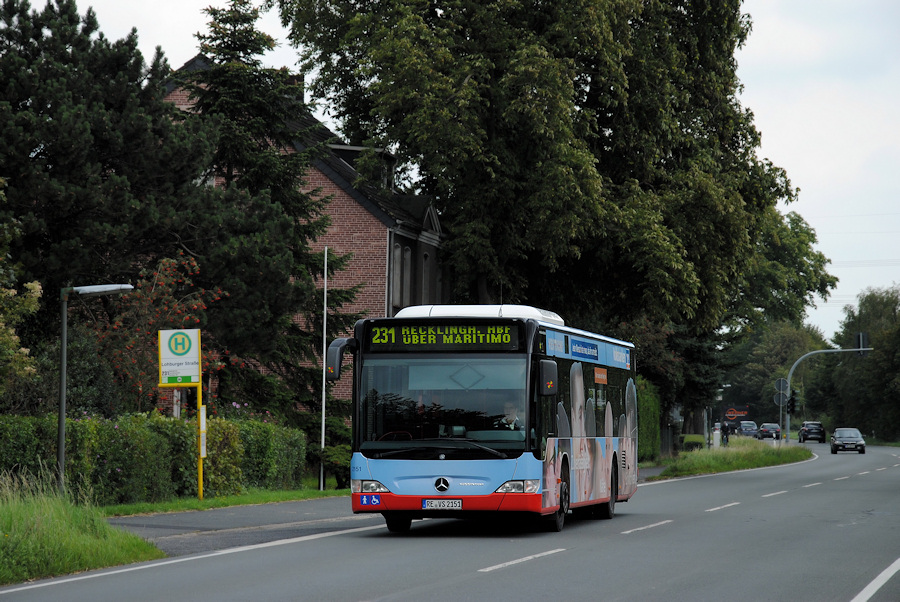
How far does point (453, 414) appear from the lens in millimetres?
16156

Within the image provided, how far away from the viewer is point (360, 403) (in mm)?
16359

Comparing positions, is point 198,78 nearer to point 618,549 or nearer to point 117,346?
point 117,346

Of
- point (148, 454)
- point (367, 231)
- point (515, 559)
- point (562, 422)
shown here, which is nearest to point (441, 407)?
point (562, 422)

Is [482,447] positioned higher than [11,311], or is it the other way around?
[11,311]

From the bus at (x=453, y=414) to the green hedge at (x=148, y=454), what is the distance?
4112 millimetres

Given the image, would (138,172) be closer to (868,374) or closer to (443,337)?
(443,337)

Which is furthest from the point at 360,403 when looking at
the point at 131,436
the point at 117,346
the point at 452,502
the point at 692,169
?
the point at 692,169

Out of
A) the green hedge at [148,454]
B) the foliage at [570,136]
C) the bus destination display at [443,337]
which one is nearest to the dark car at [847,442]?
the foliage at [570,136]

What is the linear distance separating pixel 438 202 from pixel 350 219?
166 inches

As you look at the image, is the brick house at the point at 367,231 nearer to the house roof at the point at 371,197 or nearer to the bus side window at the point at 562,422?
the house roof at the point at 371,197

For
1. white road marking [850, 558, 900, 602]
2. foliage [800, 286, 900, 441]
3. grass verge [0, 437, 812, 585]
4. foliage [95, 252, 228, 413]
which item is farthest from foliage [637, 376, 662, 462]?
foliage [800, 286, 900, 441]

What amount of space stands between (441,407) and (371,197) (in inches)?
996

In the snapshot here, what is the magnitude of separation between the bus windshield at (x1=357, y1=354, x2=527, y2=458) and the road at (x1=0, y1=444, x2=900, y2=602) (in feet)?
3.91

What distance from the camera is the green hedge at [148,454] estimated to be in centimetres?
1902
